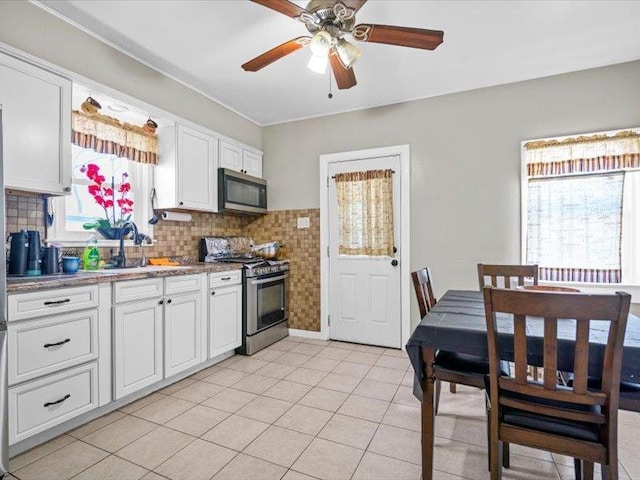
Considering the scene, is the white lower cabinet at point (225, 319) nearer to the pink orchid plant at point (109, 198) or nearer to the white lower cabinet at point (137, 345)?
the white lower cabinet at point (137, 345)

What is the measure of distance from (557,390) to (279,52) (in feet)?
7.31

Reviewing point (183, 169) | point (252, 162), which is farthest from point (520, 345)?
point (252, 162)

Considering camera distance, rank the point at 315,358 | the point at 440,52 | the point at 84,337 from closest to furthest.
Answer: the point at 84,337
the point at 440,52
the point at 315,358

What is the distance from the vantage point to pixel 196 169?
322cm

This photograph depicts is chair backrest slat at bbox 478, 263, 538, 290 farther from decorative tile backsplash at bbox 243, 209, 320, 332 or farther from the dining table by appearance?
decorative tile backsplash at bbox 243, 209, 320, 332

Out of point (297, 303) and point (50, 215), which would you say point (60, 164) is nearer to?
point (50, 215)

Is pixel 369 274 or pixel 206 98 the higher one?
pixel 206 98

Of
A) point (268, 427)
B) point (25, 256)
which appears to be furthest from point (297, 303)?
point (25, 256)

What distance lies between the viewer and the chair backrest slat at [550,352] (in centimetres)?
119

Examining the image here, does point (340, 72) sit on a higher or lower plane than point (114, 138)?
higher

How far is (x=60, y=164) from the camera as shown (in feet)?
7.03

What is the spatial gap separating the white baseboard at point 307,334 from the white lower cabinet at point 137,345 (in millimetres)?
1784

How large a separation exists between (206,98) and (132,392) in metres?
2.75

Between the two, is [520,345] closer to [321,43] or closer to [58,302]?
[321,43]
